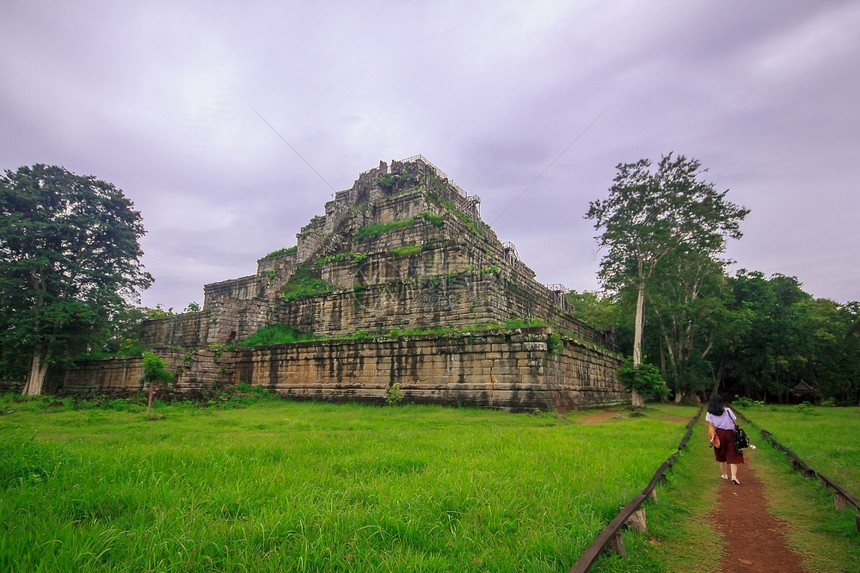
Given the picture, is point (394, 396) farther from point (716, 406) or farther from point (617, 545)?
point (617, 545)

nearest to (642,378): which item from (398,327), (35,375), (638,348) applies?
(638,348)

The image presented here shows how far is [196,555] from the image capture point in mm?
2584

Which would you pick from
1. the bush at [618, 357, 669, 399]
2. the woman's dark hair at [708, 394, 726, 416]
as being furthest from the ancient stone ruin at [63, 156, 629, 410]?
the woman's dark hair at [708, 394, 726, 416]

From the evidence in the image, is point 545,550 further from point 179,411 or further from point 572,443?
point 179,411

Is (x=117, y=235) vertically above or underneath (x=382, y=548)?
above

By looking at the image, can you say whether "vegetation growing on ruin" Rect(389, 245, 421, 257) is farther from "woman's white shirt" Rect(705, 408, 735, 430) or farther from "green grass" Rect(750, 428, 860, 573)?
"green grass" Rect(750, 428, 860, 573)

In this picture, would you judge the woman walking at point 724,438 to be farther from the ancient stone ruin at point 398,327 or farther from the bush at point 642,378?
the bush at point 642,378

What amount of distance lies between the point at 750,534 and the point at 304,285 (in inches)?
802

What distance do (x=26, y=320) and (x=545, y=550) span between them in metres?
22.4

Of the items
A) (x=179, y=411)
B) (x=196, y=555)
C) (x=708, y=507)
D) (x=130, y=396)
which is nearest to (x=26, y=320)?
(x=130, y=396)

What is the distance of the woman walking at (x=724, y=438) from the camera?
20.2 feet

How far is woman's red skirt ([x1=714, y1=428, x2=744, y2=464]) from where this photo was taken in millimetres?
6137

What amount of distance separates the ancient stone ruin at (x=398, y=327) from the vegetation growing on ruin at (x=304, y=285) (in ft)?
0.29

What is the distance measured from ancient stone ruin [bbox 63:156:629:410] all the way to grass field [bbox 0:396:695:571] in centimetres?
591
